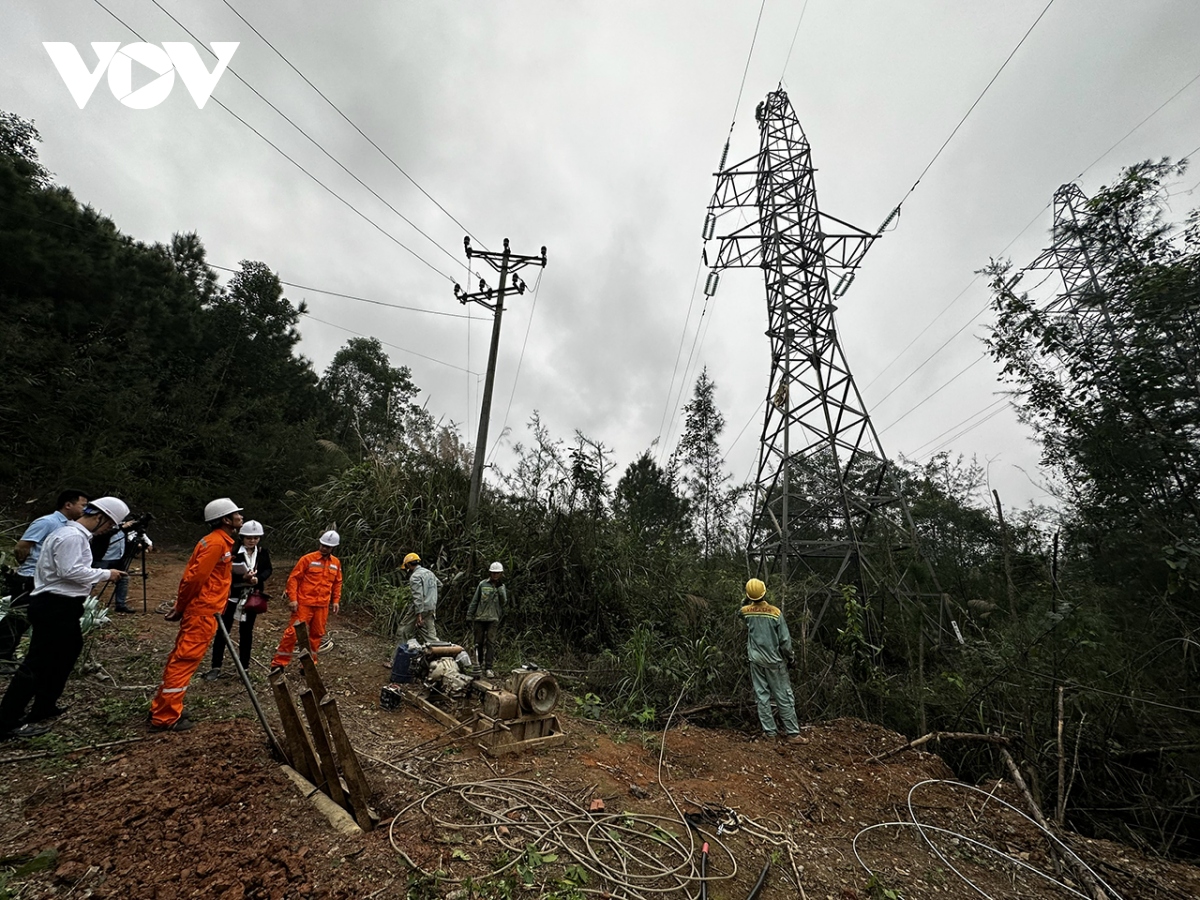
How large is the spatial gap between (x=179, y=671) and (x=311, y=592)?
5.83 ft

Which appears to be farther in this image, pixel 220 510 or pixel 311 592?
pixel 311 592

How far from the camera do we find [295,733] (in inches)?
130

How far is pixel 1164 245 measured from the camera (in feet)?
18.6

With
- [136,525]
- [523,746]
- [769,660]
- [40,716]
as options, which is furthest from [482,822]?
[136,525]

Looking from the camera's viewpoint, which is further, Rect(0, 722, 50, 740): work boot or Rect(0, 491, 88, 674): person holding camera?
Rect(0, 491, 88, 674): person holding camera

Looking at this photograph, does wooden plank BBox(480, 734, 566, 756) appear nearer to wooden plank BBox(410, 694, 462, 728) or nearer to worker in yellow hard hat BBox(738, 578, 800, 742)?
wooden plank BBox(410, 694, 462, 728)

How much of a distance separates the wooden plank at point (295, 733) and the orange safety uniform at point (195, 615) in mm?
1310

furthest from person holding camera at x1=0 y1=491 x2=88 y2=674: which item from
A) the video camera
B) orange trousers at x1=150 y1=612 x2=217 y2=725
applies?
→ orange trousers at x1=150 y1=612 x2=217 y2=725

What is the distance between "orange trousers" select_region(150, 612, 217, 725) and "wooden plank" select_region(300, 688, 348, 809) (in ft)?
5.39

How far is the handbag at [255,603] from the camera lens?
5434 millimetres

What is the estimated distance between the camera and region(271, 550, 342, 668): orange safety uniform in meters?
5.63

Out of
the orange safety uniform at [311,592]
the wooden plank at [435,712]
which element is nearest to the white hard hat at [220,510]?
the orange safety uniform at [311,592]

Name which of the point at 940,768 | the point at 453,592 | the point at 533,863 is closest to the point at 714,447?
the point at 453,592

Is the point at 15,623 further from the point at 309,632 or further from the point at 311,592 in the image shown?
the point at 309,632
